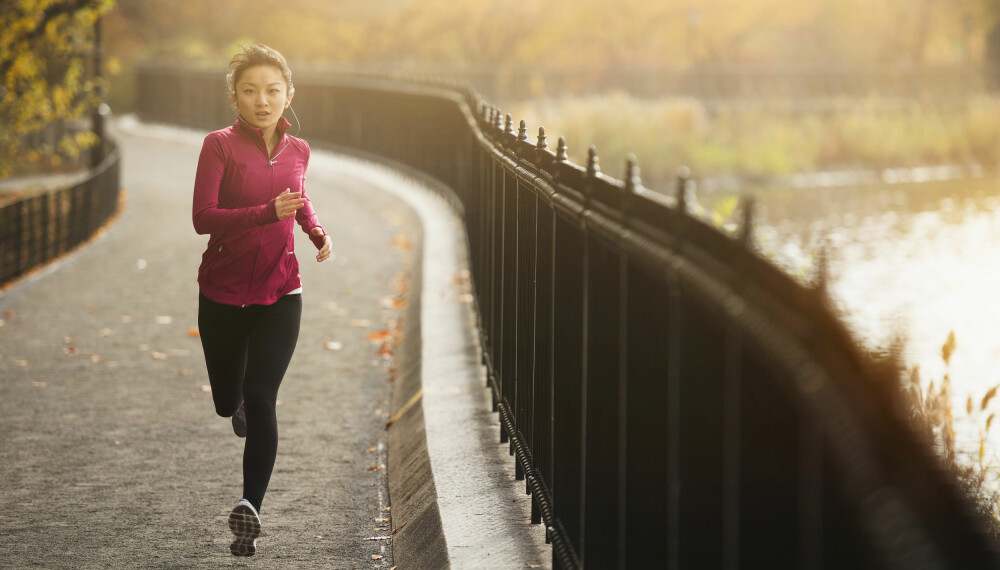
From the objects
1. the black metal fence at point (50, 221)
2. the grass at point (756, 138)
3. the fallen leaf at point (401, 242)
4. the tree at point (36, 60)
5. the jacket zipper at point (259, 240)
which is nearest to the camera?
the jacket zipper at point (259, 240)

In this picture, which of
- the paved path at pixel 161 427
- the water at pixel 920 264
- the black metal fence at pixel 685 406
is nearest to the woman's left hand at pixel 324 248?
the black metal fence at pixel 685 406

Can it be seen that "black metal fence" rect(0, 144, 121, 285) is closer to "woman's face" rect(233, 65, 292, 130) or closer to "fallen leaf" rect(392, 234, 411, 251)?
"fallen leaf" rect(392, 234, 411, 251)

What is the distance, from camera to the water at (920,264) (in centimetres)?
1059

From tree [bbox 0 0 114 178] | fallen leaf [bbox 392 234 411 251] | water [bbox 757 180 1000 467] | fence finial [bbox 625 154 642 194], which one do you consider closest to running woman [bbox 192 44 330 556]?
fence finial [bbox 625 154 642 194]

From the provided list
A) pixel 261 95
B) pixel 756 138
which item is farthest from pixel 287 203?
pixel 756 138

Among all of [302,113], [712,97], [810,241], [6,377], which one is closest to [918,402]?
[6,377]

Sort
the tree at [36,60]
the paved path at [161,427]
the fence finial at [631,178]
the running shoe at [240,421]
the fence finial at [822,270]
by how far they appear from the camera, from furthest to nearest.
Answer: the tree at [36,60], the running shoe at [240,421], the paved path at [161,427], the fence finial at [631,178], the fence finial at [822,270]

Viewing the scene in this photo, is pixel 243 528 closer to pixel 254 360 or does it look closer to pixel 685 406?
pixel 254 360

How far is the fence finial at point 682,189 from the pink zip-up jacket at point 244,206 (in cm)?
245

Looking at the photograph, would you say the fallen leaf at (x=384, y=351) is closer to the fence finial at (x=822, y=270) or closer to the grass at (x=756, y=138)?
the fence finial at (x=822, y=270)

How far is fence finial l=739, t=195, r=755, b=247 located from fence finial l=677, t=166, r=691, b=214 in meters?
0.30

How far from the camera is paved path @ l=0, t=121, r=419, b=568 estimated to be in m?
5.66

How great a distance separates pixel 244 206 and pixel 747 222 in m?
3.14

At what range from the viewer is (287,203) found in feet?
16.4
